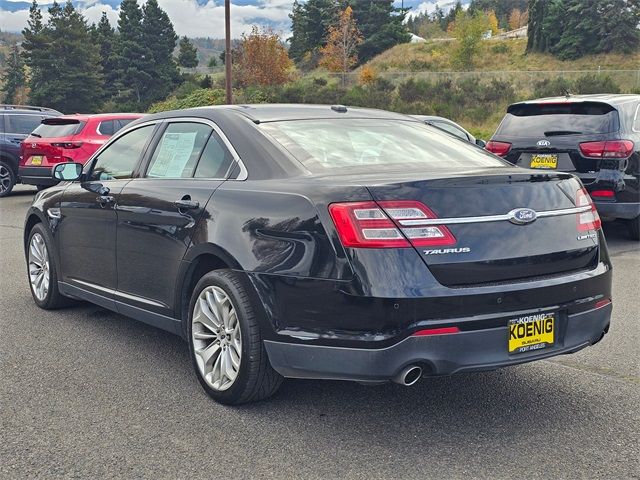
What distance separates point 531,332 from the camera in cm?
341

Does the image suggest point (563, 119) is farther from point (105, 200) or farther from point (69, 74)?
point (69, 74)

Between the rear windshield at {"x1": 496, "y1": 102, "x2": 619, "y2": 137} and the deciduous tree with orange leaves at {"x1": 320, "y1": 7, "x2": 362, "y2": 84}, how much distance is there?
63.8 metres

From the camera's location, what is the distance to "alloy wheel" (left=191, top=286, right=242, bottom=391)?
3771 mm

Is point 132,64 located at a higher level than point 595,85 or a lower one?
higher

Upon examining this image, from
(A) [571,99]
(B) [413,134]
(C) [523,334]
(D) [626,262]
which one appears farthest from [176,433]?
(A) [571,99]

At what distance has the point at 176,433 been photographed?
3502 millimetres

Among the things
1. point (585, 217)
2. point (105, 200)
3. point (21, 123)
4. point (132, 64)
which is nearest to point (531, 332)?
point (585, 217)

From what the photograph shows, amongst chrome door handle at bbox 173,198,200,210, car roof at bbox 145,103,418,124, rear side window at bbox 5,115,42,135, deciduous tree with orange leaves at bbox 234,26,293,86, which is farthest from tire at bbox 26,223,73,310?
deciduous tree with orange leaves at bbox 234,26,293,86

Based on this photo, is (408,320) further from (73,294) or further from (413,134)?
(73,294)

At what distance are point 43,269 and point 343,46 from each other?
68695 mm

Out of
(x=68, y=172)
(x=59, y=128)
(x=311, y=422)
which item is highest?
(x=68, y=172)

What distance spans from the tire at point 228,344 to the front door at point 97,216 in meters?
1.15

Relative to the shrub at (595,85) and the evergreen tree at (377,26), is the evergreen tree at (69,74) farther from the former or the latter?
the shrub at (595,85)

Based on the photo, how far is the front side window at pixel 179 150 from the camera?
4.44 meters
